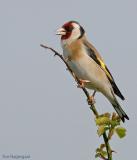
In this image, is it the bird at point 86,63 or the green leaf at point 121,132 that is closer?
the green leaf at point 121,132

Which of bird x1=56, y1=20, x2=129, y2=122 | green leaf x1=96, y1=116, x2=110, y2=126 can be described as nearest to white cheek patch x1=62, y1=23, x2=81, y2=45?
bird x1=56, y1=20, x2=129, y2=122

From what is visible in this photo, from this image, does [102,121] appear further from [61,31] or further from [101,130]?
[61,31]

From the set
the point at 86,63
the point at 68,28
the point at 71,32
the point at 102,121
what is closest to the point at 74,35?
the point at 71,32

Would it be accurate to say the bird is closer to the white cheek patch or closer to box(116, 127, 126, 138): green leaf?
the white cheek patch

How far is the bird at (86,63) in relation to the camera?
6395 mm

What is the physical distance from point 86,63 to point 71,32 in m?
0.61

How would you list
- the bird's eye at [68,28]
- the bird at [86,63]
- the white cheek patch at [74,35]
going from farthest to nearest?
the bird's eye at [68,28]
the white cheek patch at [74,35]
the bird at [86,63]

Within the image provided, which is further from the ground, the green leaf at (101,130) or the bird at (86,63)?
the bird at (86,63)

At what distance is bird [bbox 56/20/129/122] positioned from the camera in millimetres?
6395

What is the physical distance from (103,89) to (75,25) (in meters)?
1.19

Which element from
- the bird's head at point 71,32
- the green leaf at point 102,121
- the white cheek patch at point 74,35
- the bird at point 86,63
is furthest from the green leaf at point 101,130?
the white cheek patch at point 74,35

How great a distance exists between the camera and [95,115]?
294 centimetres

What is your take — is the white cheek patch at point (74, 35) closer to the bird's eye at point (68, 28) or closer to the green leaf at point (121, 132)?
the bird's eye at point (68, 28)

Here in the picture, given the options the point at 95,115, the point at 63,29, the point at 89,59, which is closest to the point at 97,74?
the point at 89,59
